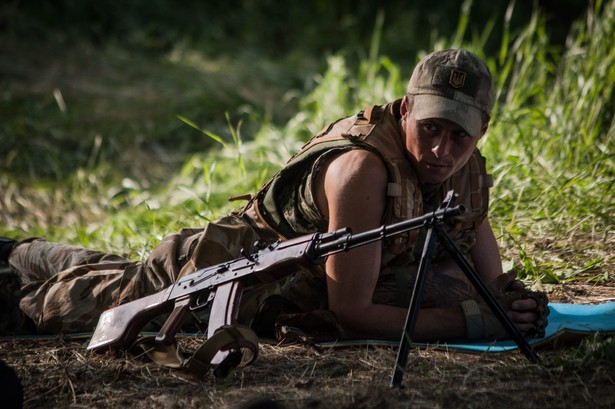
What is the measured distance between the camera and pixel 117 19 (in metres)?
11.3

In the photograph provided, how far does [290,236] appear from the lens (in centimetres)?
374

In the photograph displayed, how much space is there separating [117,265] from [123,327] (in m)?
0.69

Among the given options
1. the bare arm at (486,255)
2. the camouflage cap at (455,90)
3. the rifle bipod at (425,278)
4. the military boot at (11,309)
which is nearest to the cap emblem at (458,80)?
the camouflage cap at (455,90)

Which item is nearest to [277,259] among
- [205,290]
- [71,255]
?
[205,290]

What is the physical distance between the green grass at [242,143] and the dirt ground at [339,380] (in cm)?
127

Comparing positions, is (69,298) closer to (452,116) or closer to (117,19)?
(452,116)

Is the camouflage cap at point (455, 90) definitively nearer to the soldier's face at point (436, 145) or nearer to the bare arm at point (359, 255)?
the soldier's face at point (436, 145)

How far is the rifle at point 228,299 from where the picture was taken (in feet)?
9.81

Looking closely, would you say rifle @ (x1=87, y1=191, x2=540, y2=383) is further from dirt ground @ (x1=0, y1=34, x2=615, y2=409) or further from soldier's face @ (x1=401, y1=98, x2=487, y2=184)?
soldier's face @ (x1=401, y1=98, x2=487, y2=184)

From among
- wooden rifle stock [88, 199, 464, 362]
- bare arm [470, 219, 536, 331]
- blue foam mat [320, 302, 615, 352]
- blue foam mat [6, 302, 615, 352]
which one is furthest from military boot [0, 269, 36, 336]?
bare arm [470, 219, 536, 331]

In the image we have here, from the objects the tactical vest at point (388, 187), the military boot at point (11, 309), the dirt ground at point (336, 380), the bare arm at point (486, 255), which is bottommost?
the dirt ground at point (336, 380)

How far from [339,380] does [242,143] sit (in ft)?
16.3

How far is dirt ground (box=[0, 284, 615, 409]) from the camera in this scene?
3.00 metres

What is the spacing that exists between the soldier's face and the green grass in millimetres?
1260
